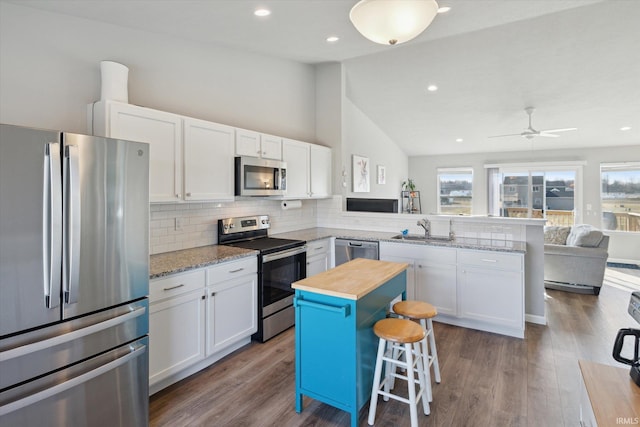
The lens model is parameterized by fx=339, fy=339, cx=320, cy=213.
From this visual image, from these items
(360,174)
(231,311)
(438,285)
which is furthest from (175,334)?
(360,174)

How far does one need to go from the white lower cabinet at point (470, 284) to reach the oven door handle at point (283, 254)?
1045mm

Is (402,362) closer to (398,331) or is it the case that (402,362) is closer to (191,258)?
(398,331)

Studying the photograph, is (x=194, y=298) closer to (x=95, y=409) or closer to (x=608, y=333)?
(x=95, y=409)

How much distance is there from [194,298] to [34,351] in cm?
107

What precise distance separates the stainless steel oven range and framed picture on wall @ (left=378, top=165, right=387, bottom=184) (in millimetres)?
4109

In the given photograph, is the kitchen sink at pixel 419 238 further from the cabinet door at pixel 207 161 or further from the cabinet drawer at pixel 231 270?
the cabinet door at pixel 207 161

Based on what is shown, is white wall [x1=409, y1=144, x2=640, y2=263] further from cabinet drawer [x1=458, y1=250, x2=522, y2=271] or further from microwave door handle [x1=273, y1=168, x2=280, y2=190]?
microwave door handle [x1=273, y1=168, x2=280, y2=190]

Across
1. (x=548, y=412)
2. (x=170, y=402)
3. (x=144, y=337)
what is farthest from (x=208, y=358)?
(x=548, y=412)

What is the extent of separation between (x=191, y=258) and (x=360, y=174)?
14.0 ft

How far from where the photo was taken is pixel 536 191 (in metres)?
8.13

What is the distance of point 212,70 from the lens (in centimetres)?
351

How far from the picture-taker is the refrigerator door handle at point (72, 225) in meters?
1.64

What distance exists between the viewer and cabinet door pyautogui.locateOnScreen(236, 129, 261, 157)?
3.39 metres

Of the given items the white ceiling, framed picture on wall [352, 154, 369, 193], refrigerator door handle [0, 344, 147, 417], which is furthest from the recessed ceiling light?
framed picture on wall [352, 154, 369, 193]
